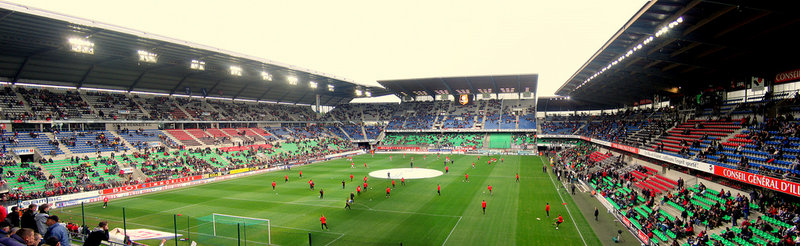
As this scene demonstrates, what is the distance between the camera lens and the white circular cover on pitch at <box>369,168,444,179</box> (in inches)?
1478

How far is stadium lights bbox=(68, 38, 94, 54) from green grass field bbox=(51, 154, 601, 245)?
1322 cm

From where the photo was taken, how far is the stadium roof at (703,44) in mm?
14445

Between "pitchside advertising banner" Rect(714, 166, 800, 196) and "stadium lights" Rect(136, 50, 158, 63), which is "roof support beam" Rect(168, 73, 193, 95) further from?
"pitchside advertising banner" Rect(714, 166, 800, 196)

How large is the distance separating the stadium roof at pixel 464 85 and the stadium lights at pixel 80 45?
45.5m

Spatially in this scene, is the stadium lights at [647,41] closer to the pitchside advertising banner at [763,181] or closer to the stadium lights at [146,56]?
the pitchside advertising banner at [763,181]

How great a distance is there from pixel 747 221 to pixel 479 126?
59036mm

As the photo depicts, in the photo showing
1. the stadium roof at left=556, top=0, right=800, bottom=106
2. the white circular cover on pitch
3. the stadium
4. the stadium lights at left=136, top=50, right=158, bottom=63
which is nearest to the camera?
the stadium roof at left=556, top=0, right=800, bottom=106

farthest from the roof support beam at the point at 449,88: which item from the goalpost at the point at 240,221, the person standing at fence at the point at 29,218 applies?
the person standing at fence at the point at 29,218

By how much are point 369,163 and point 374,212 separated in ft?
91.1

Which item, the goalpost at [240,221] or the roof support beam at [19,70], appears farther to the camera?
the roof support beam at [19,70]

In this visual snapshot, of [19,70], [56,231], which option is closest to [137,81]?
[19,70]

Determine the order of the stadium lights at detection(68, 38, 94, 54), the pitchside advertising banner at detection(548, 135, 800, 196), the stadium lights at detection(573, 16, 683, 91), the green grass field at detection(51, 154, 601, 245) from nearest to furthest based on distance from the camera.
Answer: the pitchside advertising banner at detection(548, 135, 800, 196)
the stadium lights at detection(573, 16, 683, 91)
the green grass field at detection(51, 154, 601, 245)
the stadium lights at detection(68, 38, 94, 54)

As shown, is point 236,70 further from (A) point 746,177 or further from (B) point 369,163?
(A) point 746,177

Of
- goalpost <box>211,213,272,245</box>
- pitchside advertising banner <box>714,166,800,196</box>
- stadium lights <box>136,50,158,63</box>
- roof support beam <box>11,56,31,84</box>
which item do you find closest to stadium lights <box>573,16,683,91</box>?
pitchside advertising banner <box>714,166,800,196</box>
